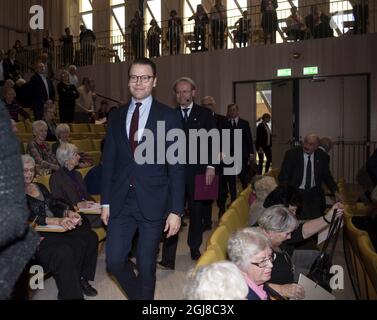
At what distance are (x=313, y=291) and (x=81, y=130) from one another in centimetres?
830

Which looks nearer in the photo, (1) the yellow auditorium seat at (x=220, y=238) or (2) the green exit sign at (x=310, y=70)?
(1) the yellow auditorium seat at (x=220, y=238)

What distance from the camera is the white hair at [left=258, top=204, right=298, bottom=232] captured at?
268cm

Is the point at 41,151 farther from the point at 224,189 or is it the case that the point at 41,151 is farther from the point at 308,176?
the point at 308,176

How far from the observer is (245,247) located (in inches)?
82.3

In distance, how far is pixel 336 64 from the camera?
1049cm

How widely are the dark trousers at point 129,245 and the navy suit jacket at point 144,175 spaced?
5 cm

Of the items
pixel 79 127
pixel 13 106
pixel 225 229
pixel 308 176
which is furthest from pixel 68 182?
pixel 79 127

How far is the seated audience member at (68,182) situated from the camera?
3.91 m

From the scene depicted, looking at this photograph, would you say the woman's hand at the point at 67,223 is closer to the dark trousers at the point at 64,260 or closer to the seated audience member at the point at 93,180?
the dark trousers at the point at 64,260

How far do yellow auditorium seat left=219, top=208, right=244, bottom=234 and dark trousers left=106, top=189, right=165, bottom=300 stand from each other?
1.31ft

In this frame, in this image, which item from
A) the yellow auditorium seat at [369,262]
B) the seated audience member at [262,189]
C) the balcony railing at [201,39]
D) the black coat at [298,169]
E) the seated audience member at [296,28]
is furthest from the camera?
the balcony railing at [201,39]

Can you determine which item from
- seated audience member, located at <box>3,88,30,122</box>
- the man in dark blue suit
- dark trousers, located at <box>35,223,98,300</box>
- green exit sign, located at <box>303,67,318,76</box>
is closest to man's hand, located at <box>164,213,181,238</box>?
the man in dark blue suit

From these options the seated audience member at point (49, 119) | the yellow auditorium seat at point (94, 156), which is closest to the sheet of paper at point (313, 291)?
the yellow auditorium seat at point (94, 156)
